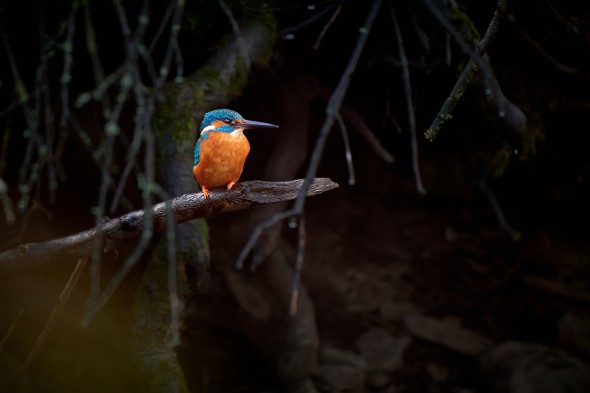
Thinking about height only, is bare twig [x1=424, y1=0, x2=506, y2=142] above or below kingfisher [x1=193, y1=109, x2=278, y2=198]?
above

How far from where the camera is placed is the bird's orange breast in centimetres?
182

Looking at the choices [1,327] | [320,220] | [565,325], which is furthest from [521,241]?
[1,327]

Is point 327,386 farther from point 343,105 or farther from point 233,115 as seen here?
point 233,115

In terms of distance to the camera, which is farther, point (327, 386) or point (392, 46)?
point (327, 386)

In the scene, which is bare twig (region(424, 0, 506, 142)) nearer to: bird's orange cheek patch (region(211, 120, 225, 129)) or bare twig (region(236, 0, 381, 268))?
bare twig (region(236, 0, 381, 268))

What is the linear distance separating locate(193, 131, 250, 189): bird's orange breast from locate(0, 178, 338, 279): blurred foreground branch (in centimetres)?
5

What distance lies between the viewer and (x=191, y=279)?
2.50 m

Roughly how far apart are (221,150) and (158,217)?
35 cm

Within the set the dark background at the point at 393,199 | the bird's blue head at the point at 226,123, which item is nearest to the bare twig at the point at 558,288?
the dark background at the point at 393,199

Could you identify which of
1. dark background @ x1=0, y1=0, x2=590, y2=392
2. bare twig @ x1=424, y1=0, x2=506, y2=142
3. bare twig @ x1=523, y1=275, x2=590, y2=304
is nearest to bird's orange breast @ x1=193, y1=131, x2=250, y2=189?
bare twig @ x1=424, y1=0, x2=506, y2=142

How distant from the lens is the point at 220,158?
181 centimetres

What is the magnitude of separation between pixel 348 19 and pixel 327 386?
2652 millimetres

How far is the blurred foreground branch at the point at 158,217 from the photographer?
70.5 inches

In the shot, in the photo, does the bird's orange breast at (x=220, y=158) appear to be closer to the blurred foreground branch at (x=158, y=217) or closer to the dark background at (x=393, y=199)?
the blurred foreground branch at (x=158, y=217)
